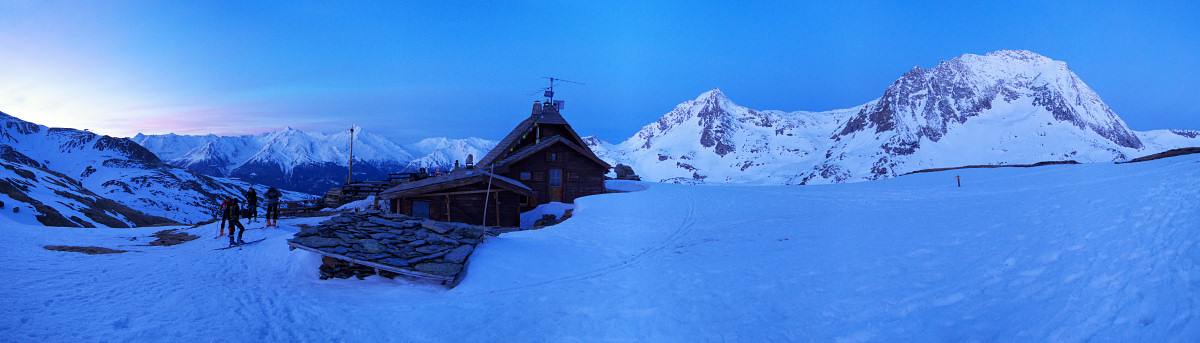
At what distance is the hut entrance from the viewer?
2566cm

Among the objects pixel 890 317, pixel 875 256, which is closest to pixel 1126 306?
pixel 890 317

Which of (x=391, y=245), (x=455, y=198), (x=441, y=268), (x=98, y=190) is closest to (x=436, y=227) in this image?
(x=391, y=245)

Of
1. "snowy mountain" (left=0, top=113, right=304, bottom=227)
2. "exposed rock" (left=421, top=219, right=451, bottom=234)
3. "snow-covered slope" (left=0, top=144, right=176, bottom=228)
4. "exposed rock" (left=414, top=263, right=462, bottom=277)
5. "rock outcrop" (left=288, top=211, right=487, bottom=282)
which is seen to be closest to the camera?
"exposed rock" (left=414, top=263, right=462, bottom=277)

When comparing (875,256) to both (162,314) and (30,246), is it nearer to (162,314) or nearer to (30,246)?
(162,314)

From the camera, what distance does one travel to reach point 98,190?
439ft

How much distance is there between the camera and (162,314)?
9766 millimetres

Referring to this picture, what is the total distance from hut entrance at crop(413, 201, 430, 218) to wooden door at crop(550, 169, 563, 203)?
8729 mm

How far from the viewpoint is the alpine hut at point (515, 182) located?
2505 cm

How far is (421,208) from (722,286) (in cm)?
1833

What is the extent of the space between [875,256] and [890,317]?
4623mm

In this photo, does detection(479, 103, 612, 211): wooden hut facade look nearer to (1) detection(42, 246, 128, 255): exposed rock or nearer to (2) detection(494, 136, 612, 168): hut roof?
(2) detection(494, 136, 612, 168): hut roof

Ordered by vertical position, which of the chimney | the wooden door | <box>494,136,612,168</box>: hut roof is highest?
the chimney

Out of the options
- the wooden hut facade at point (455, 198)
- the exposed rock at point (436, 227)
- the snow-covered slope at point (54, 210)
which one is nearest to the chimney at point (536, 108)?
the wooden hut facade at point (455, 198)

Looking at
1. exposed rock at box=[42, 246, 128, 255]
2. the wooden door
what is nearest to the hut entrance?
the wooden door
